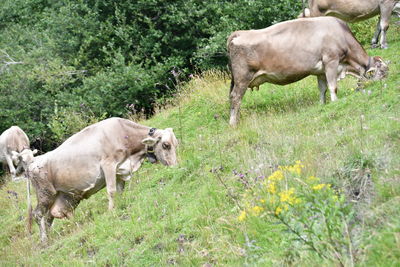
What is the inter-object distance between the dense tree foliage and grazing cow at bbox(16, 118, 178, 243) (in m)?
7.68

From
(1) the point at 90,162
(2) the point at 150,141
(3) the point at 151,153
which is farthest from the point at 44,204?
(2) the point at 150,141

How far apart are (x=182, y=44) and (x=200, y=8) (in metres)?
1.61

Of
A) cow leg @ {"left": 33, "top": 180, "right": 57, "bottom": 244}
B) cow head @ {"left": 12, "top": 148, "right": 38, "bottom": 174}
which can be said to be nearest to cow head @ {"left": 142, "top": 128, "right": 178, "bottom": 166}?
cow leg @ {"left": 33, "top": 180, "right": 57, "bottom": 244}

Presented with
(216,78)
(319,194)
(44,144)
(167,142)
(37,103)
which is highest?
(319,194)

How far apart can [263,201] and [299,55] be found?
7.47 metres

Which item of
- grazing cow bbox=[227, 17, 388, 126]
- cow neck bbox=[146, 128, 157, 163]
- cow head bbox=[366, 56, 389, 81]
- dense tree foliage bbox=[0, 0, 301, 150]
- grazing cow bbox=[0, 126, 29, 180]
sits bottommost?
grazing cow bbox=[0, 126, 29, 180]

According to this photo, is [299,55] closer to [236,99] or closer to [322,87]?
[322,87]

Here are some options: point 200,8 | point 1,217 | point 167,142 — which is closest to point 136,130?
point 167,142

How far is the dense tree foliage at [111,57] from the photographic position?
66.0ft

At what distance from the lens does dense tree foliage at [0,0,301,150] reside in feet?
66.0

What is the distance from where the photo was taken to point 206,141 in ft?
38.9

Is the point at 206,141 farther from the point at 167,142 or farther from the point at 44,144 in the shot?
the point at 44,144

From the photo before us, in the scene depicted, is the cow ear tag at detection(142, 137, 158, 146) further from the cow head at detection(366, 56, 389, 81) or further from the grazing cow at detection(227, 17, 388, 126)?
the cow head at detection(366, 56, 389, 81)

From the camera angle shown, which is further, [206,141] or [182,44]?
[182,44]
